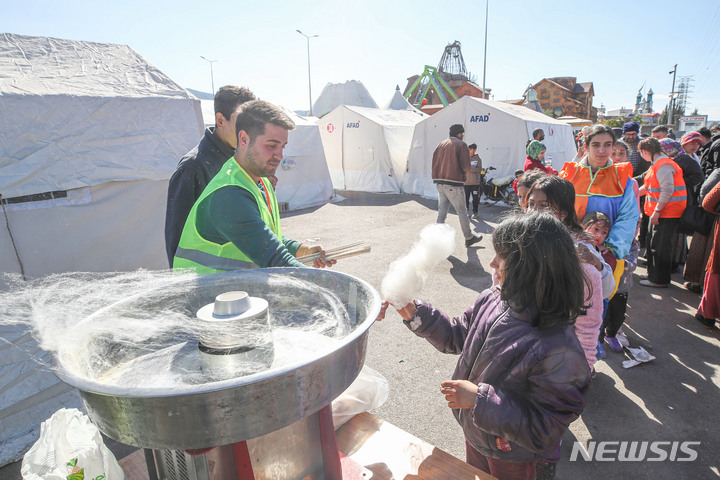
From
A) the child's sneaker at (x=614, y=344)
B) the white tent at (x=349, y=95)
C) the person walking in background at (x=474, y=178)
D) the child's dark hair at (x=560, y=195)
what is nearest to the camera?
the child's dark hair at (x=560, y=195)

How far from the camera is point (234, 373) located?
102cm

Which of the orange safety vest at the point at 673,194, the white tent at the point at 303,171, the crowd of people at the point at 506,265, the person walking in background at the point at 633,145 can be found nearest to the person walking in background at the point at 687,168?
the orange safety vest at the point at 673,194

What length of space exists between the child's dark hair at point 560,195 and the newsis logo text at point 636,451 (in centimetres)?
147

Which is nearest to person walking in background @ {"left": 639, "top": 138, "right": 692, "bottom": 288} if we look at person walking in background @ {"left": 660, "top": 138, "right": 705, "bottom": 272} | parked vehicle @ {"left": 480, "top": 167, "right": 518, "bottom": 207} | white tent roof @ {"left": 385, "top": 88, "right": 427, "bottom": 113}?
person walking in background @ {"left": 660, "top": 138, "right": 705, "bottom": 272}

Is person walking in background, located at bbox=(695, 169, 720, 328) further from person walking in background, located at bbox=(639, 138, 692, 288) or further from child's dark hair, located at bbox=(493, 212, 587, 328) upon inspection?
child's dark hair, located at bbox=(493, 212, 587, 328)

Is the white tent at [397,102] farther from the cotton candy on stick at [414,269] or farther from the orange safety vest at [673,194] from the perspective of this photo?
the cotton candy on stick at [414,269]

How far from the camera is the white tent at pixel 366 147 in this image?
13148mm

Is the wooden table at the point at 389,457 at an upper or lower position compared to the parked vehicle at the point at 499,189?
lower

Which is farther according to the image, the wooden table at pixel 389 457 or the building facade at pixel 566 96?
the building facade at pixel 566 96

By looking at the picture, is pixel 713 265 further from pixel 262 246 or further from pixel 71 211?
pixel 71 211

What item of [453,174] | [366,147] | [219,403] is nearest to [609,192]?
[219,403]

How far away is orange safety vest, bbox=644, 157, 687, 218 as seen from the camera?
4.36 metres

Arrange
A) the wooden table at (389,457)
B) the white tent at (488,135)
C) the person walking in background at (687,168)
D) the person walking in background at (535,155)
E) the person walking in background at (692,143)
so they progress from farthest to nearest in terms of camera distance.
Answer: the white tent at (488,135) < the person walking in background at (535,155) < the person walking in background at (692,143) < the person walking in background at (687,168) < the wooden table at (389,457)

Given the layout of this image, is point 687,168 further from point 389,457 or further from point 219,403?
point 219,403
